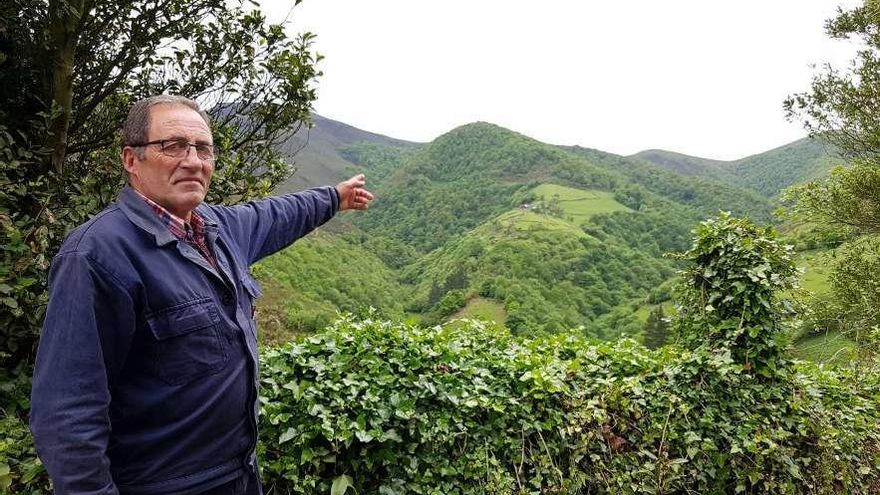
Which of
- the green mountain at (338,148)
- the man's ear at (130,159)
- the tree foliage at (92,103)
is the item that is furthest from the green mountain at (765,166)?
the man's ear at (130,159)

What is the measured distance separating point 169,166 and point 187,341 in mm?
557

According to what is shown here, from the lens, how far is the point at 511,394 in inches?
138

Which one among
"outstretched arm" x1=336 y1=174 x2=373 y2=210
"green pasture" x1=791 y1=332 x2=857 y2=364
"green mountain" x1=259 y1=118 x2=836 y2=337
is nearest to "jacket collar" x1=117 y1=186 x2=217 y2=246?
"outstretched arm" x1=336 y1=174 x2=373 y2=210

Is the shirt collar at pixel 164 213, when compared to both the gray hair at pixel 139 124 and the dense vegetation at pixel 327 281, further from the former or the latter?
the dense vegetation at pixel 327 281

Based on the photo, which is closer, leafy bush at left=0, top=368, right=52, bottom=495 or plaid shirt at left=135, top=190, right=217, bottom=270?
plaid shirt at left=135, top=190, right=217, bottom=270

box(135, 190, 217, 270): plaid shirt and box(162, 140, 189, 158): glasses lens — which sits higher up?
box(162, 140, 189, 158): glasses lens

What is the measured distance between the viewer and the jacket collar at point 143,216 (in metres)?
1.57

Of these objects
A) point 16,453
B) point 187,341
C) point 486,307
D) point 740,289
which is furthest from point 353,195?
point 486,307

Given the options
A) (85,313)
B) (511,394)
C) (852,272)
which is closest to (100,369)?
(85,313)

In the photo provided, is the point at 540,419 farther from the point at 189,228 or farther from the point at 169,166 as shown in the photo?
the point at 169,166

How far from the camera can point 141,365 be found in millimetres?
1528

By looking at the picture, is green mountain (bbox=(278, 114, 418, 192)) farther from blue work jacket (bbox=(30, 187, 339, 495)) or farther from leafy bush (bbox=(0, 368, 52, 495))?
blue work jacket (bbox=(30, 187, 339, 495))

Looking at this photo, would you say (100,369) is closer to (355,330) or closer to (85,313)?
(85,313)

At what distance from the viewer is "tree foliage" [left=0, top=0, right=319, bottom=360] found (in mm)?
2754
